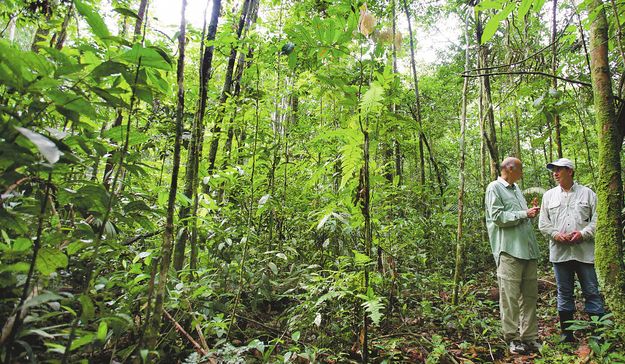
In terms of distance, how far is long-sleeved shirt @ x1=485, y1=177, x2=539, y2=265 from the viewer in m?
4.06

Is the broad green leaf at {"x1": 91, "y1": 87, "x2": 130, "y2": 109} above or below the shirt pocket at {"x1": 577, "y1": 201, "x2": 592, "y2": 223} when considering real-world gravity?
above

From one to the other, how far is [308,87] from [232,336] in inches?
133

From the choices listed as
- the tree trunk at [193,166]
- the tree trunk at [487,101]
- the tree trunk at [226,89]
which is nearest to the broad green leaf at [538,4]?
the tree trunk at [193,166]

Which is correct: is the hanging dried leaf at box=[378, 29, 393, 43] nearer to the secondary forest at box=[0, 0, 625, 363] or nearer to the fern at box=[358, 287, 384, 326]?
the secondary forest at box=[0, 0, 625, 363]

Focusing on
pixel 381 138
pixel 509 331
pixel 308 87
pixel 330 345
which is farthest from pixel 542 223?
pixel 308 87

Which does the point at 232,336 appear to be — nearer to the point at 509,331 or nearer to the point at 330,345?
the point at 330,345

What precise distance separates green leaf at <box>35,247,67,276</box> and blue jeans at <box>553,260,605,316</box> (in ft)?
16.3

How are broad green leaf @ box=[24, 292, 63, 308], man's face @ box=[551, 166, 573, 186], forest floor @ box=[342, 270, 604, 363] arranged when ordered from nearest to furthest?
broad green leaf @ box=[24, 292, 63, 308] → forest floor @ box=[342, 270, 604, 363] → man's face @ box=[551, 166, 573, 186]

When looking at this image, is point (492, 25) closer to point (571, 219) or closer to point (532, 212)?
point (532, 212)

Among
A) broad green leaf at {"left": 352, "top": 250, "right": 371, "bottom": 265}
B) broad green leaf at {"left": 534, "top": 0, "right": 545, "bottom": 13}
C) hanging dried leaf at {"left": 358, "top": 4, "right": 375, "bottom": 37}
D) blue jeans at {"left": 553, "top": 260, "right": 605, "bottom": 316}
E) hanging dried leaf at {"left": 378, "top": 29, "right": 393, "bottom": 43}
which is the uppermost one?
hanging dried leaf at {"left": 358, "top": 4, "right": 375, "bottom": 37}

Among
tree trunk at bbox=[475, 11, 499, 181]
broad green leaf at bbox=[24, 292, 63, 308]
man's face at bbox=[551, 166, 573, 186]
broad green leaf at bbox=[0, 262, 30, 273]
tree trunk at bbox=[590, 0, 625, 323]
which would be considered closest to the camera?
broad green leaf at bbox=[24, 292, 63, 308]

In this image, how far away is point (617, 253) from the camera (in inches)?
100

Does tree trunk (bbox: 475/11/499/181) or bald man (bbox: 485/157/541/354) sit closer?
bald man (bbox: 485/157/541/354)

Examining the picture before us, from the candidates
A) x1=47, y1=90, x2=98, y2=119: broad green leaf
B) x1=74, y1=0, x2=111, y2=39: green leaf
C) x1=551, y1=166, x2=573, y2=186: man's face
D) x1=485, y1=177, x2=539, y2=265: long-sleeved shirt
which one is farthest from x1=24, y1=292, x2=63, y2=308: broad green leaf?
x1=551, y1=166, x2=573, y2=186: man's face
